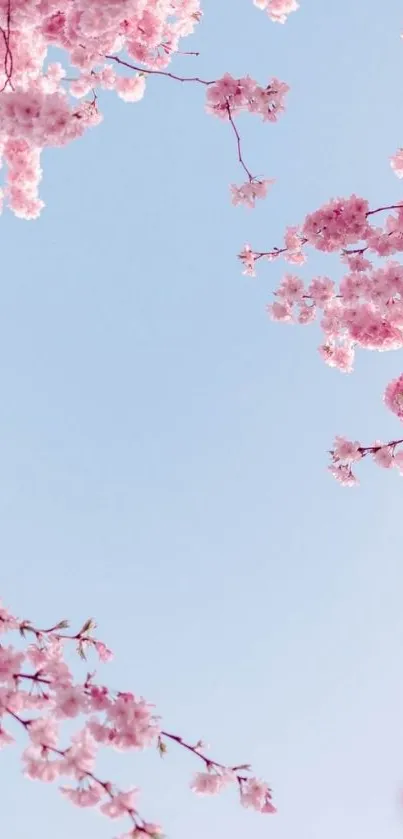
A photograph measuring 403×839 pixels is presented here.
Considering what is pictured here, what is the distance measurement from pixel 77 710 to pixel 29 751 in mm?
456

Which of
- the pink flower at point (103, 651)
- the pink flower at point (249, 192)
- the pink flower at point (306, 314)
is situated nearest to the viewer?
the pink flower at point (103, 651)

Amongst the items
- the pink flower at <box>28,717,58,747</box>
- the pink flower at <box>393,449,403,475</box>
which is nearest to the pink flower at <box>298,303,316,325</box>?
the pink flower at <box>393,449,403,475</box>

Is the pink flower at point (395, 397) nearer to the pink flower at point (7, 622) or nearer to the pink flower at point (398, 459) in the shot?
the pink flower at point (398, 459)

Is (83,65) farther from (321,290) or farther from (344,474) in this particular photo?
(344,474)

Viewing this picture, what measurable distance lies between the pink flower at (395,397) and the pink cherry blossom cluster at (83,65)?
268cm

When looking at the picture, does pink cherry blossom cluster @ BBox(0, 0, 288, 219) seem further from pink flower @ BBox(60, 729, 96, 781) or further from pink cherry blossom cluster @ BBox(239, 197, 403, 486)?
pink flower @ BBox(60, 729, 96, 781)

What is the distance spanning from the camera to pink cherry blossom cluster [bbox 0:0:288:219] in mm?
5961

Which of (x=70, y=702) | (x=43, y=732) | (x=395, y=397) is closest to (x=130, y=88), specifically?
(x=395, y=397)

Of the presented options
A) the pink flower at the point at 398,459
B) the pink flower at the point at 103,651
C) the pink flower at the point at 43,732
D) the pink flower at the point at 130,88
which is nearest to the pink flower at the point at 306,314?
the pink flower at the point at 398,459

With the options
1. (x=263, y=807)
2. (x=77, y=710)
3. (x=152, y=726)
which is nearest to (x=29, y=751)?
(x=77, y=710)

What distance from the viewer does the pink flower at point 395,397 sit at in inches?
329

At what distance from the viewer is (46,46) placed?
7.87 m

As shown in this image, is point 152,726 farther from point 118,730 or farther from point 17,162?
point 17,162

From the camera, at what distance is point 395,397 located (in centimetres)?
848
